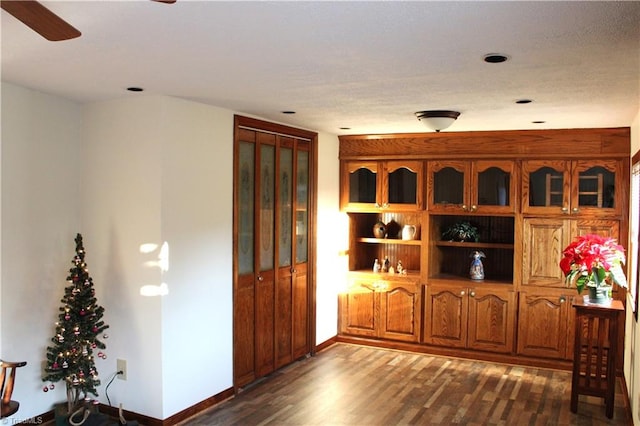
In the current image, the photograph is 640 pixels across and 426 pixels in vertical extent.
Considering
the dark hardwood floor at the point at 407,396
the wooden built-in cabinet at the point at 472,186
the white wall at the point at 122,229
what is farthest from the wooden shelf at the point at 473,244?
the white wall at the point at 122,229

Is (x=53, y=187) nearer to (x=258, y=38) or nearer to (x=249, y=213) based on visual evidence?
(x=249, y=213)

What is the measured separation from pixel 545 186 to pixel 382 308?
7.03 feet

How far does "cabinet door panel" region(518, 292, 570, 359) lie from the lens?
17.9 ft

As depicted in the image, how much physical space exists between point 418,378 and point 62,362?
3043 mm

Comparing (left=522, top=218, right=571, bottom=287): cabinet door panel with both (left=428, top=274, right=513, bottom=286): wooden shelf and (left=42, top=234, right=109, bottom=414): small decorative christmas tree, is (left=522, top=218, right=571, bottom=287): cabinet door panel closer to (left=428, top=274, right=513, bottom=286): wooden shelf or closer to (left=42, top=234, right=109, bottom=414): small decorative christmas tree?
(left=428, top=274, right=513, bottom=286): wooden shelf

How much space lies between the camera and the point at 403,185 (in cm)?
612

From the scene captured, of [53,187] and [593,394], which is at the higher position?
[53,187]

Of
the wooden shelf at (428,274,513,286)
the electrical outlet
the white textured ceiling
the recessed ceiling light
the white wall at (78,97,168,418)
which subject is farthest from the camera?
the wooden shelf at (428,274,513,286)

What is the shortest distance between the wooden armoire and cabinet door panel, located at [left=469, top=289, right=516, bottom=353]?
5.49 ft

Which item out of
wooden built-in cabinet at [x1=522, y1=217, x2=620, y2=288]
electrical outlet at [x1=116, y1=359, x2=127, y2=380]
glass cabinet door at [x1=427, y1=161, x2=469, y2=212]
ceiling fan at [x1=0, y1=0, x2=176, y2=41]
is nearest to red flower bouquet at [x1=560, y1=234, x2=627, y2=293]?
wooden built-in cabinet at [x1=522, y1=217, x2=620, y2=288]

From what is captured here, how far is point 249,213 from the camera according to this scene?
192 inches

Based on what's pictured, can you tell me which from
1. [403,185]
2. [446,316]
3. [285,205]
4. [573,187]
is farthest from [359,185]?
[573,187]

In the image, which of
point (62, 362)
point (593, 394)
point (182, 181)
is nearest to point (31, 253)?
point (62, 362)

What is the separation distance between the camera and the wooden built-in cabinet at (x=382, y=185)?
604cm
